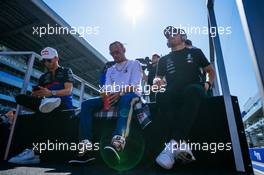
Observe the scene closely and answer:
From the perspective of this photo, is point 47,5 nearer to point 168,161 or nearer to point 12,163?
point 12,163

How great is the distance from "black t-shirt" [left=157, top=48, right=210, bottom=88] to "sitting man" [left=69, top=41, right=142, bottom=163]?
27 centimetres

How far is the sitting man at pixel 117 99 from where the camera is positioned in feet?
4.64

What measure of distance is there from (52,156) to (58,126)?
30 centimetres

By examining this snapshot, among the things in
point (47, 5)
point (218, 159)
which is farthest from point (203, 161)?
point (47, 5)

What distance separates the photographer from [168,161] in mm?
1285

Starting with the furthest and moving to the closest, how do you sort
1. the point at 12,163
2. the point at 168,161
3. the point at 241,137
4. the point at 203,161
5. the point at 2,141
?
the point at 2,141 → the point at 12,163 → the point at 203,161 → the point at 241,137 → the point at 168,161

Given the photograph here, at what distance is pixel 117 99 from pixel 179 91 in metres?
0.51

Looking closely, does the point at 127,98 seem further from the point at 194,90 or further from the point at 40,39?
the point at 40,39

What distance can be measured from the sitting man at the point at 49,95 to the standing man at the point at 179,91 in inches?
38.7

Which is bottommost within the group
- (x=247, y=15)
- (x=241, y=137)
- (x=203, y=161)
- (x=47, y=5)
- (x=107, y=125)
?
(x=203, y=161)

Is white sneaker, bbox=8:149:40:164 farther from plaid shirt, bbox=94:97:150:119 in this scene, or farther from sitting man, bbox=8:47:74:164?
plaid shirt, bbox=94:97:150:119

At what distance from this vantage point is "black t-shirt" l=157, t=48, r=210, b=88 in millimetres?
1691

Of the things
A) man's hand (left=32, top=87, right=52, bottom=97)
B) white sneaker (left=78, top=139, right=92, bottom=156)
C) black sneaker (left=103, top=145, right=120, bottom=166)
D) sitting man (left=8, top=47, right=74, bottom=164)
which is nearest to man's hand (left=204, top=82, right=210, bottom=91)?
black sneaker (left=103, top=145, right=120, bottom=166)

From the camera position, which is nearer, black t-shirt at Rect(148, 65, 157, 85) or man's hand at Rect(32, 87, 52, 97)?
man's hand at Rect(32, 87, 52, 97)
